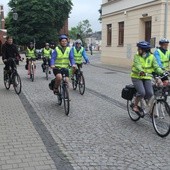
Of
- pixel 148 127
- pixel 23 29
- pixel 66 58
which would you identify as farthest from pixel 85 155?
pixel 23 29

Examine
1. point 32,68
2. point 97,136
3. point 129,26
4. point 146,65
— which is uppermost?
point 129,26

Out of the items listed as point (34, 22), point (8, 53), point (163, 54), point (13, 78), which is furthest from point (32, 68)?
point (34, 22)

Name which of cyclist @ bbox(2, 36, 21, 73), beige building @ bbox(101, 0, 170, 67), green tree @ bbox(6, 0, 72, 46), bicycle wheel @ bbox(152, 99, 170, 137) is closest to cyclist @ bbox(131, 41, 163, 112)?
bicycle wheel @ bbox(152, 99, 170, 137)

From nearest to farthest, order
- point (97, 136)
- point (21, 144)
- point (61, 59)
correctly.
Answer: point (21, 144) → point (97, 136) → point (61, 59)

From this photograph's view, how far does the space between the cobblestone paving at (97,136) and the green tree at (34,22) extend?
161 ft

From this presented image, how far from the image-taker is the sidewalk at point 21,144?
5.34 meters

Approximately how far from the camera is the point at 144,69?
796 cm

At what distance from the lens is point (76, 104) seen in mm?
10586

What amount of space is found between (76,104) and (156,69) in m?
3.27

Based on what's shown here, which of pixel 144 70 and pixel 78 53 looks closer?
pixel 144 70

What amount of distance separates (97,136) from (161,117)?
1.23m

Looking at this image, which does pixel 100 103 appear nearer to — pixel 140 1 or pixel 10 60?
pixel 10 60

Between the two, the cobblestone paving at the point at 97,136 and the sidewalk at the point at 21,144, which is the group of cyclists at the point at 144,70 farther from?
the sidewalk at the point at 21,144

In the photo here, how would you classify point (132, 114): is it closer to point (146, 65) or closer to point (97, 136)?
point (146, 65)
